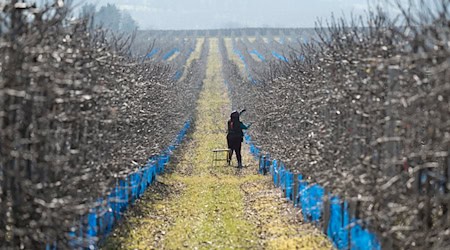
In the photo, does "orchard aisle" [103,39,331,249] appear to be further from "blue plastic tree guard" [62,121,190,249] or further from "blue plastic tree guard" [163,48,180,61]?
"blue plastic tree guard" [163,48,180,61]

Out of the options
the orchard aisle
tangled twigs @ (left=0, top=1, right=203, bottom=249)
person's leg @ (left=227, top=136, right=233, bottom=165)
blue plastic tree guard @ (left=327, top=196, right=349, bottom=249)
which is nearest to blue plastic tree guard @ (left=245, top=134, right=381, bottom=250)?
blue plastic tree guard @ (left=327, top=196, right=349, bottom=249)

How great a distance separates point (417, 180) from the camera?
30.6 ft

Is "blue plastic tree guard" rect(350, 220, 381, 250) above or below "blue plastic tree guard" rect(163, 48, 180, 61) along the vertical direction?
above

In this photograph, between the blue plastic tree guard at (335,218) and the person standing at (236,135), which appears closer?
the blue plastic tree guard at (335,218)

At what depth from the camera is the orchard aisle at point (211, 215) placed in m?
14.2

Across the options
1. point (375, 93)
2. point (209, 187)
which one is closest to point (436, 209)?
point (375, 93)

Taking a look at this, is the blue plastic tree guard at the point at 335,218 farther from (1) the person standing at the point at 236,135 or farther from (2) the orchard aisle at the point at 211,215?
(1) the person standing at the point at 236,135

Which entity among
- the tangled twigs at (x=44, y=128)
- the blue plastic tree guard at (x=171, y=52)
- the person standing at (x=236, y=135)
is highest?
the tangled twigs at (x=44, y=128)

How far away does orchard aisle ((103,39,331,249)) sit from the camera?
1420cm

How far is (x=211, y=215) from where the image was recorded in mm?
17562

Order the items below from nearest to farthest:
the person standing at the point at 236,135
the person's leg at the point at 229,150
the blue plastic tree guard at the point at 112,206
Answer: 1. the blue plastic tree guard at the point at 112,206
2. the person standing at the point at 236,135
3. the person's leg at the point at 229,150

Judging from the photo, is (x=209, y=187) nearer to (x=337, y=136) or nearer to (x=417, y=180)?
(x=337, y=136)

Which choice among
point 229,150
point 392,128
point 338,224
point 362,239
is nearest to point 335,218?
point 338,224

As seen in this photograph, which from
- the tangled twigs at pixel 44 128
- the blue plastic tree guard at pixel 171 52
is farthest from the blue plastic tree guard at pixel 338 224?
the blue plastic tree guard at pixel 171 52
